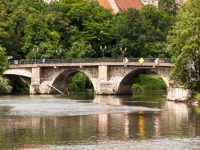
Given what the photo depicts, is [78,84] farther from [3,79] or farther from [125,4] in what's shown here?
[125,4]

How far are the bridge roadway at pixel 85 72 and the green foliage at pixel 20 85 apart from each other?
77.9 inches

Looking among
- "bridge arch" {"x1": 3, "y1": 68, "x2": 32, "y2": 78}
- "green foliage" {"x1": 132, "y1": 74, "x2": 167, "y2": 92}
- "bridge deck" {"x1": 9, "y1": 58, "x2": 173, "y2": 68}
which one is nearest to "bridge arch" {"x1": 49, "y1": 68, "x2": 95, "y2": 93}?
"bridge deck" {"x1": 9, "y1": 58, "x2": 173, "y2": 68}

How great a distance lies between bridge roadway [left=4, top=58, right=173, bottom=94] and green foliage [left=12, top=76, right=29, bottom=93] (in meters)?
1.98

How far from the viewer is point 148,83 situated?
114 m

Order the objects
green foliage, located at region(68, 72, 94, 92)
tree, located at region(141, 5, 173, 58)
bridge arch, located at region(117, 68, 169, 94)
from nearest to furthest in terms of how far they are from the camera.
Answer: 1. bridge arch, located at region(117, 68, 169, 94)
2. green foliage, located at region(68, 72, 94, 92)
3. tree, located at region(141, 5, 173, 58)

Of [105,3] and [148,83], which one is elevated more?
[105,3]

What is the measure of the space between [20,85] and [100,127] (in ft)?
196

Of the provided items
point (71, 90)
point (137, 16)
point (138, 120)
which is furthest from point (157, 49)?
point (138, 120)

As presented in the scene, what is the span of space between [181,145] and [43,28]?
74.5 m

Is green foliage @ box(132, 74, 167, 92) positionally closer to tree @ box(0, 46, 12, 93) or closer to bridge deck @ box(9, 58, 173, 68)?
bridge deck @ box(9, 58, 173, 68)

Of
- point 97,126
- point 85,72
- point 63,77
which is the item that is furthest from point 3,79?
point 97,126

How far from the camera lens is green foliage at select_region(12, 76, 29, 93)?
342 ft

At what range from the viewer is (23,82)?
105812 mm

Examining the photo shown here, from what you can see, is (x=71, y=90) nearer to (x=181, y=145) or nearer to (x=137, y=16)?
(x=137, y=16)
